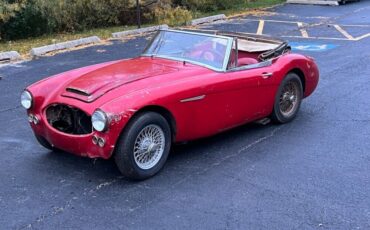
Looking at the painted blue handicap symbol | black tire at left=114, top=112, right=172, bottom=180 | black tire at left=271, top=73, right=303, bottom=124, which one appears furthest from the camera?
the painted blue handicap symbol

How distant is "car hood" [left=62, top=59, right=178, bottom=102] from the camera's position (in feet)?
15.5

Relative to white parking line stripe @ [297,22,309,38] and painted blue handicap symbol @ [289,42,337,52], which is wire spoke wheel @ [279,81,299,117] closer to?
painted blue handicap symbol @ [289,42,337,52]

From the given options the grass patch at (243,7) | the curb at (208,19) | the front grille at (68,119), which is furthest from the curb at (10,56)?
the grass patch at (243,7)

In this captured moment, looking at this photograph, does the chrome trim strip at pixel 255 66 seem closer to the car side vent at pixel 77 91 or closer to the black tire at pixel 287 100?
the black tire at pixel 287 100

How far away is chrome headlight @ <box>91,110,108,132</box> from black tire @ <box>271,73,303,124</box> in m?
2.55

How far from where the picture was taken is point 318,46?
1207 cm

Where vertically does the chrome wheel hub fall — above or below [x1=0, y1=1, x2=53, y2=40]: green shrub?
below

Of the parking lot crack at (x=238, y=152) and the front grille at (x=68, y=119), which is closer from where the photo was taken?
the front grille at (x=68, y=119)

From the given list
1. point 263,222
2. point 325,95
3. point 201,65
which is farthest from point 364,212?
point 325,95

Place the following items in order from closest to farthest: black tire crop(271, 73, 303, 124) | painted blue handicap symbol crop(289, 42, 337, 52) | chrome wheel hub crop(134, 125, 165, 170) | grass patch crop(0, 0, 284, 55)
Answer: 1. chrome wheel hub crop(134, 125, 165, 170)
2. black tire crop(271, 73, 303, 124)
3. painted blue handicap symbol crop(289, 42, 337, 52)
4. grass patch crop(0, 0, 284, 55)

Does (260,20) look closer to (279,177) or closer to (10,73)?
(10,73)

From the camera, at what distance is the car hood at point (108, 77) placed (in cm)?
471

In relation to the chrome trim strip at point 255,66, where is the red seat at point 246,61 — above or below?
above

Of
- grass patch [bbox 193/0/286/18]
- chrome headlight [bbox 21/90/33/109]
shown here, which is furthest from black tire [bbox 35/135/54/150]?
grass patch [bbox 193/0/286/18]
